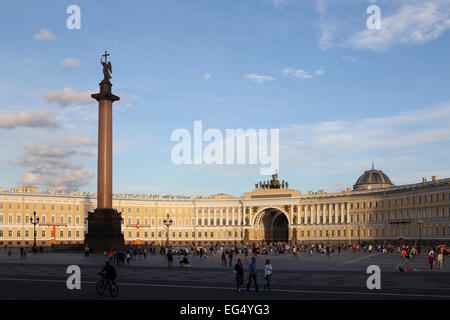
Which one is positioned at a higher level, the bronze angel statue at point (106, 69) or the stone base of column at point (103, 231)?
the bronze angel statue at point (106, 69)

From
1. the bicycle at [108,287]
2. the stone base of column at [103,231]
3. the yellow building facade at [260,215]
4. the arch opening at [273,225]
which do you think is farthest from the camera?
the arch opening at [273,225]

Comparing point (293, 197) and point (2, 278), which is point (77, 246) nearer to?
point (2, 278)

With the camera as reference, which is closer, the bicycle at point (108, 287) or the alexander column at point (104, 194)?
the bicycle at point (108, 287)

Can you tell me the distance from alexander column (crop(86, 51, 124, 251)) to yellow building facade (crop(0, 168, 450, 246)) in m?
55.6

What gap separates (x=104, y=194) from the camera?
64125 mm

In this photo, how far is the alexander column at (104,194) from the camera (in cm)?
6256

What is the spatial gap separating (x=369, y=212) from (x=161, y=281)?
341 feet

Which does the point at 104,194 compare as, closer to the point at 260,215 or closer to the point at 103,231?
the point at 103,231

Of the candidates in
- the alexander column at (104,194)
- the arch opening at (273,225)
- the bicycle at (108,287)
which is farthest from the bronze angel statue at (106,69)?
the arch opening at (273,225)


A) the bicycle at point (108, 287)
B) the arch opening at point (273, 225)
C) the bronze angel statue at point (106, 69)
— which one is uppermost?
the bronze angel statue at point (106, 69)

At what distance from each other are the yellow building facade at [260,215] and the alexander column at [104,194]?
5560 centimetres

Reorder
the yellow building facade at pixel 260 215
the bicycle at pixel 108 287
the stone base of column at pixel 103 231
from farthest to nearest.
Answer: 1. the yellow building facade at pixel 260 215
2. the stone base of column at pixel 103 231
3. the bicycle at pixel 108 287

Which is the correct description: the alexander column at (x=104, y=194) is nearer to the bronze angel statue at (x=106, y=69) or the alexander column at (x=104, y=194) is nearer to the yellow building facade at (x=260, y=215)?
the bronze angel statue at (x=106, y=69)

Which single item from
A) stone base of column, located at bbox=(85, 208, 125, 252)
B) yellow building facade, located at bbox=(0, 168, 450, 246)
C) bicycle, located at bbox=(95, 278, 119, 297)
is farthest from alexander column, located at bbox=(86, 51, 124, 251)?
yellow building facade, located at bbox=(0, 168, 450, 246)
